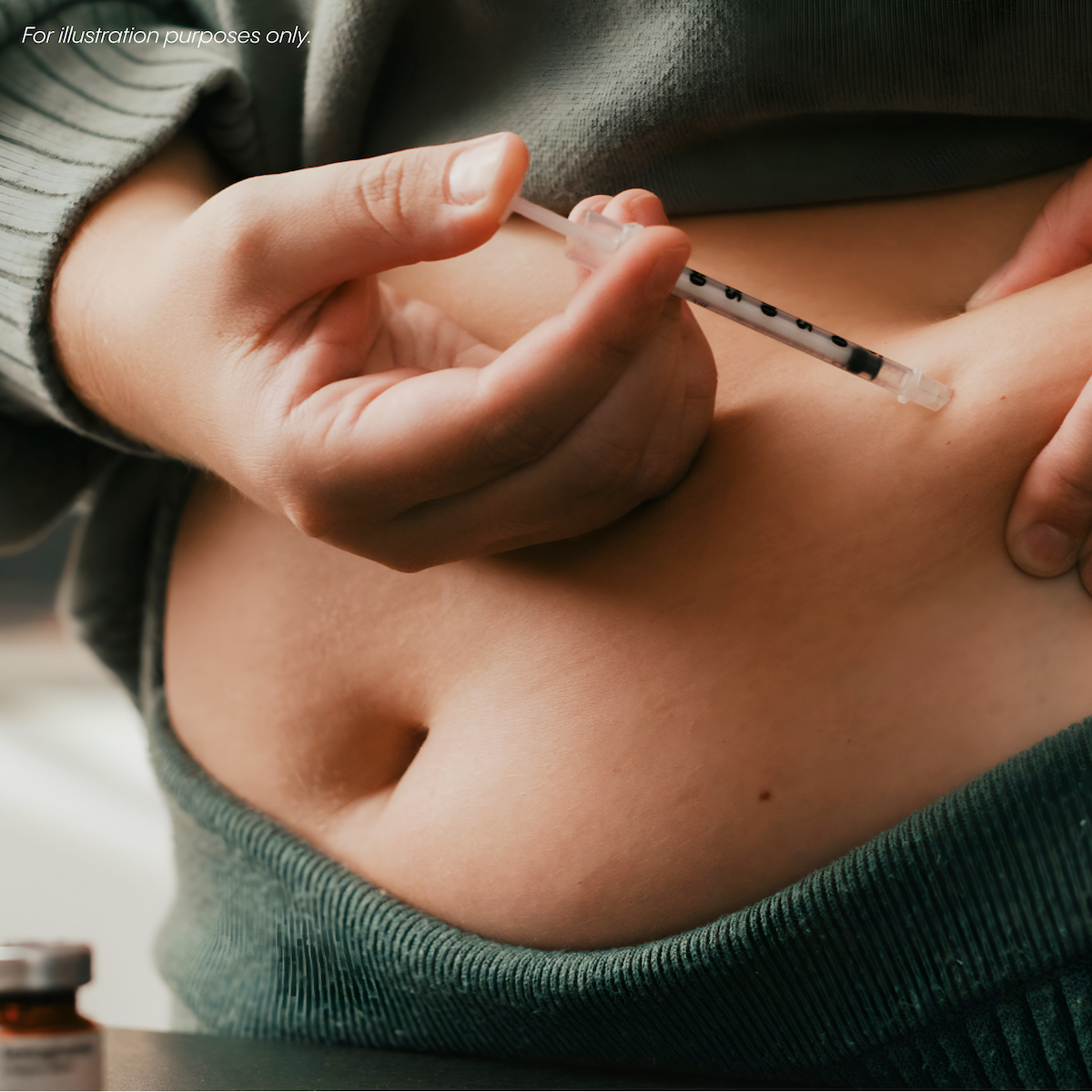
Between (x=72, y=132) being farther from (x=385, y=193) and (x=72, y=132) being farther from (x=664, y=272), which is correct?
(x=664, y=272)

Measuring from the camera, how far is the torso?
1.64 feet

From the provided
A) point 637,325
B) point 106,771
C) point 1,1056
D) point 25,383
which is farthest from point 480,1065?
point 106,771

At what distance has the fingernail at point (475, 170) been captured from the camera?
0.43m

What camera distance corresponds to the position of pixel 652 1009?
21.0 inches

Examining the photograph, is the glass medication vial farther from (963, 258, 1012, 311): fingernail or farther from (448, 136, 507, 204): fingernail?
(963, 258, 1012, 311): fingernail

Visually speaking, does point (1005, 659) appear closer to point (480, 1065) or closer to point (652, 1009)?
point (652, 1009)

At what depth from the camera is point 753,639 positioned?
0.52 meters

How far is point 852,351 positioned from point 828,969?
1.06 feet

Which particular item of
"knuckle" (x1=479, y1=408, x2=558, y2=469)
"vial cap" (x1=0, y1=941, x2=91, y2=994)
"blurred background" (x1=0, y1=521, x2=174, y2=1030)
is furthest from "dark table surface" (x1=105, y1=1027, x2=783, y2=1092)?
"blurred background" (x1=0, y1=521, x2=174, y2=1030)

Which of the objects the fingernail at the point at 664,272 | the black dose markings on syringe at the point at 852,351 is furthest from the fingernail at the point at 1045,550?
the fingernail at the point at 664,272

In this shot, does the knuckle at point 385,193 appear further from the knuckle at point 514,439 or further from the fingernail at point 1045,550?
the fingernail at point 1045,550

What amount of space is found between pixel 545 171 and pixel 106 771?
1735 mm

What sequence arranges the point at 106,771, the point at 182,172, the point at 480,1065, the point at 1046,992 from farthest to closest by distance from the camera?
the point at 106,771 → the point at 182,172 → the point at 480,1065 → the point at 1046,992

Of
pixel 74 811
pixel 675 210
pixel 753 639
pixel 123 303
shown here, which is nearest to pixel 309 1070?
pixel 753 639
